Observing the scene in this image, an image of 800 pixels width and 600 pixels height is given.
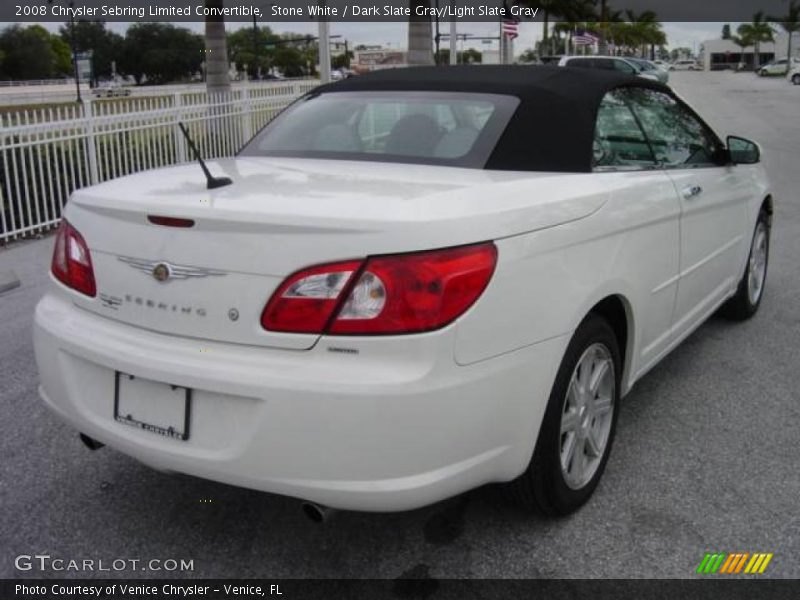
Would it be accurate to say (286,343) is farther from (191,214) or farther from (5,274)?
Result: (5,274)

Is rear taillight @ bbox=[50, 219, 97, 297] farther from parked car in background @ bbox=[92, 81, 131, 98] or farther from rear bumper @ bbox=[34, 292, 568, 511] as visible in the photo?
parked car in background @ bbox=[92, 81, 131, 98]

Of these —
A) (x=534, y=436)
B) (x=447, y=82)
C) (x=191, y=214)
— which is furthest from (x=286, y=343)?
(x=447, y=82)

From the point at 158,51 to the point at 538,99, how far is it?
98.8 metres

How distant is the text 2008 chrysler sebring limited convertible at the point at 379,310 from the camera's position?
232 cm

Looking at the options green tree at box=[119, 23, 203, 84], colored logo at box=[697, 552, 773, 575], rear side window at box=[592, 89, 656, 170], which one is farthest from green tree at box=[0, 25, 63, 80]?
colored logo at box=[697, 552, 773, 575]

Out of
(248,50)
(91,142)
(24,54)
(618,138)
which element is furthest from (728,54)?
(618,138)

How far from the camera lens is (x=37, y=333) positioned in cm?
291

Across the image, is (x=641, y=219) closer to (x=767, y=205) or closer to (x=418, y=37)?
(x=767, y=205)

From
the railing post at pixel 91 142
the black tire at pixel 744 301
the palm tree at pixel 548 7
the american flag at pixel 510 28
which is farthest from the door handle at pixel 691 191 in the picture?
the palm tree at pixel 548 7

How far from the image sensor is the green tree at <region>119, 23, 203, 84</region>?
9519 centimetres

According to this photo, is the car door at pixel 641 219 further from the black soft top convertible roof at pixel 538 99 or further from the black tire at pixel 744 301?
the black tire at pixel 744 301

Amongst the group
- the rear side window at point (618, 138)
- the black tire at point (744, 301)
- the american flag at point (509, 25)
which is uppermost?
the american flag at point (509, 25)

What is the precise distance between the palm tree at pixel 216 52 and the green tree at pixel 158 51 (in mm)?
84382

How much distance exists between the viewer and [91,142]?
9.44 m
